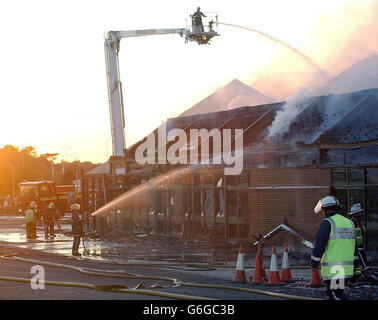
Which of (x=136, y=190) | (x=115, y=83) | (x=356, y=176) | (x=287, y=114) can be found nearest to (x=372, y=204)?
(x=356, y=176)

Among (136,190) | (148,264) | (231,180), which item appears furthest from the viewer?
(136,190)

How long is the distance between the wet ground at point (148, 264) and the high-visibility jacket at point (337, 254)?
333 cm

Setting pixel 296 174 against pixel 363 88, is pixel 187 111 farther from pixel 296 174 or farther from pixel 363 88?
pixel 296 174

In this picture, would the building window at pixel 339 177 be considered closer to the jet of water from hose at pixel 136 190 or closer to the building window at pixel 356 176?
the building window at pixel 356 176

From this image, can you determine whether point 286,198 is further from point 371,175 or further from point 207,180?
point 207,180

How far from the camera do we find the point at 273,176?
2441 centimetres

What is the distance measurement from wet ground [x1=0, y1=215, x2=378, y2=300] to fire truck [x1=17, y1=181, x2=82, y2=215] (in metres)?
26.9

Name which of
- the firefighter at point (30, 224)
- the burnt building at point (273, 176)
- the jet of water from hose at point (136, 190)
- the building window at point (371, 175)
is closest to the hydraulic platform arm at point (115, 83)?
the burnt building at point (273, 176)

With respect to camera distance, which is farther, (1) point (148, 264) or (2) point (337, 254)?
(1) point (148, 264)

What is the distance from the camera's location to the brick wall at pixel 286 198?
22828 mm

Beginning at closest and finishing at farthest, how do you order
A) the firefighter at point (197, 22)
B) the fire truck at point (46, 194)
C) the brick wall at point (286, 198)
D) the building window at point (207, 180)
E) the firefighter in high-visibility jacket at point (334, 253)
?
the firefighter in high-visibility jacket at point (334, 253) → the brick wall at point (286, 198) → the building window at point (207, 180) → the firefighter at point (197, 22) → the fire truck at point (46, 194)

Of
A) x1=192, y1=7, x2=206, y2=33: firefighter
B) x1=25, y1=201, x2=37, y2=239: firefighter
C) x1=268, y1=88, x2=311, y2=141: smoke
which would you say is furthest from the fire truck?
x1=268, y1=88, x2=311, y2=141: smoke

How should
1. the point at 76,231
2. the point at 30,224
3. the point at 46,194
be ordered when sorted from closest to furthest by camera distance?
the point at 76,231 → the point at 30,224 → the point at 46,194

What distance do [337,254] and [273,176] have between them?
588 inches
